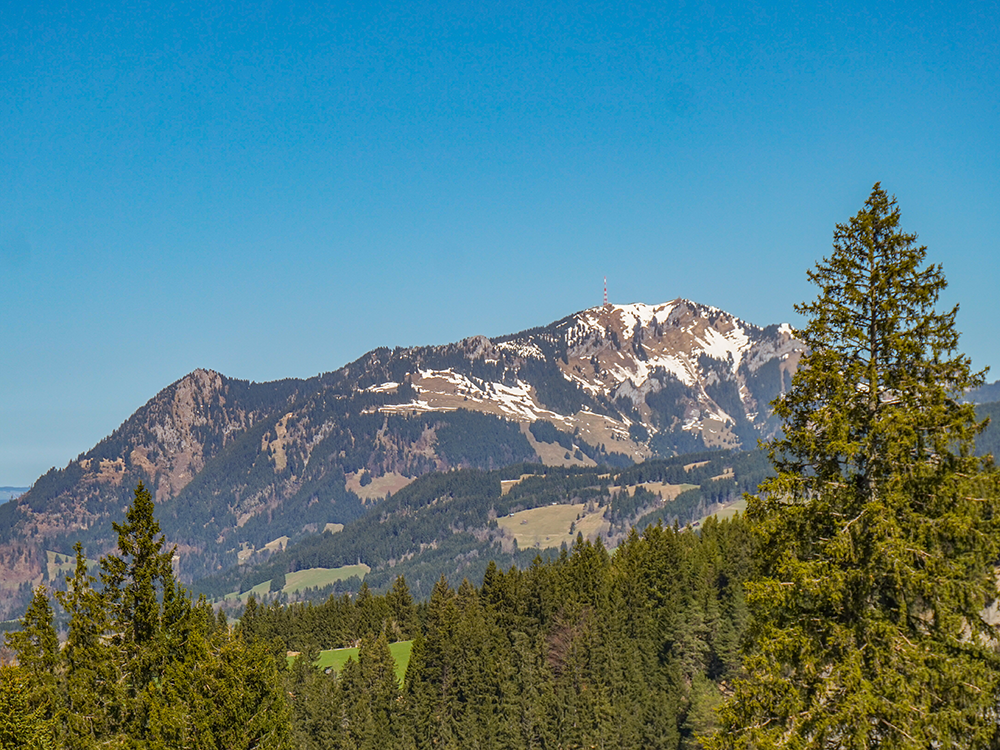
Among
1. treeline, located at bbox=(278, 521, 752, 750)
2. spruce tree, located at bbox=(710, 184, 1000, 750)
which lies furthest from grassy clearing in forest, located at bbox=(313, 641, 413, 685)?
spruce tree, located at bbox=(710, 184, 1000, 750)

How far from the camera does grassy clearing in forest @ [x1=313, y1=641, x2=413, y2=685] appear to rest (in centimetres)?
13918

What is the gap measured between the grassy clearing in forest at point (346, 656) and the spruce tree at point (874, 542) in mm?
119435

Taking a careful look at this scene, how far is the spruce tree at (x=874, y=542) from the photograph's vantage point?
1809cm

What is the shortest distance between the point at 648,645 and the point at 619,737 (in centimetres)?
1566

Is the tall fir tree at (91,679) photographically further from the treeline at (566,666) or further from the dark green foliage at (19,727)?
the treeline at (566,666)

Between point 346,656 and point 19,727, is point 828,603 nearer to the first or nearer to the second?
point 19,727

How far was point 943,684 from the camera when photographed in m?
18.1

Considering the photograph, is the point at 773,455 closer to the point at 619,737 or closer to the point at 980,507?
the point at 980,507

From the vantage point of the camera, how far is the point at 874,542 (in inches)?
725

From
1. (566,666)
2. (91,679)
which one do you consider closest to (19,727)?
(91,679)

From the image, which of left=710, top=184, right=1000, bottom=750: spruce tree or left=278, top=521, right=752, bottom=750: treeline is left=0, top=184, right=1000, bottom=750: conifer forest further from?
left=278, top=521, right=752, bottom=750: treeline

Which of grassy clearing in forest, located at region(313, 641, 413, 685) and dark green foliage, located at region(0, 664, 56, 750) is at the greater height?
dark green foliage, located at region(0, 664, 56, 750)

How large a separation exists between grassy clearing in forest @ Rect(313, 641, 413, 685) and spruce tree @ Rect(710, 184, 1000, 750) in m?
119

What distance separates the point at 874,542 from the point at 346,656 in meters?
146
